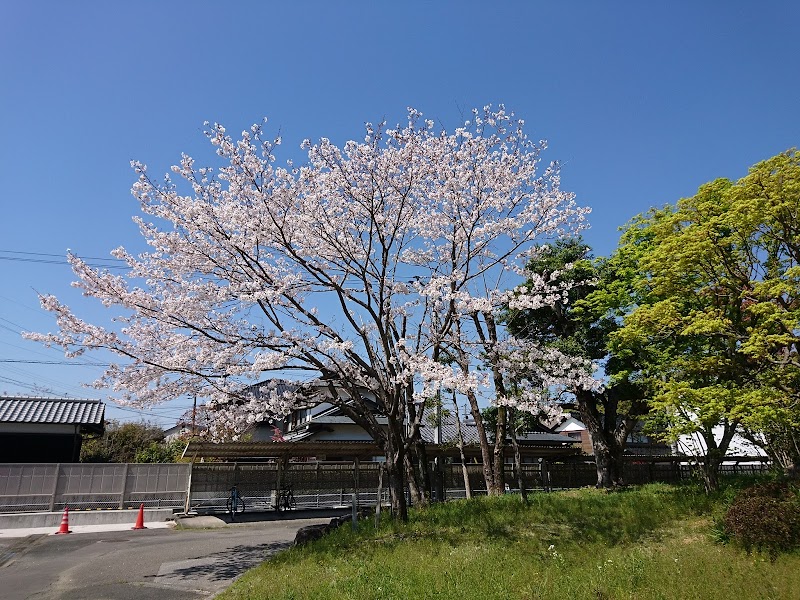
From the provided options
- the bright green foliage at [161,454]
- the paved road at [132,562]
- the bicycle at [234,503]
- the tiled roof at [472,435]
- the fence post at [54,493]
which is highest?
the tiled roof at [472,435]

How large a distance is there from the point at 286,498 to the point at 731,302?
18598mm

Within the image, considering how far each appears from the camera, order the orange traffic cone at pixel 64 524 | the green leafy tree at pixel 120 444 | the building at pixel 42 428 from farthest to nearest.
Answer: the green leafy tree at pixel 120 444, the building at pixel 42 428, the orange traffic cone at pixel 64 524

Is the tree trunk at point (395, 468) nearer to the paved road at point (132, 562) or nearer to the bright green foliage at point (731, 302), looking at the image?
the paved road at point (132, 562)

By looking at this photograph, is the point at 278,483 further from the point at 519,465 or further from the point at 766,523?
the point at 766,523

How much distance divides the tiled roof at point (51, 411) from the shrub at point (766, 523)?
2356cm

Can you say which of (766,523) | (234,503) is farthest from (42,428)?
(766,523)

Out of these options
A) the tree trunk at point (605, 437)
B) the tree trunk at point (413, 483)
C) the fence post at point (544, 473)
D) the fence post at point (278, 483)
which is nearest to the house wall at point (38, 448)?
the fence post at point (278, 483)

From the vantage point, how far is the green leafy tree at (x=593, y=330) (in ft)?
66.2

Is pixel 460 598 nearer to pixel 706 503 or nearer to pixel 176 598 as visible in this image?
pixel 176 598

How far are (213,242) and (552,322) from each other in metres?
15.5

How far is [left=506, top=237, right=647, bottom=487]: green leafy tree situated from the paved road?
12.2 metres

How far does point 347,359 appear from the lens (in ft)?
44.2

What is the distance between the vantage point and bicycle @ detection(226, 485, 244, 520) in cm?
2169

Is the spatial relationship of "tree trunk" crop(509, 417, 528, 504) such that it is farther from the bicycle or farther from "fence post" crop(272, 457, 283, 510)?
the bicycle
